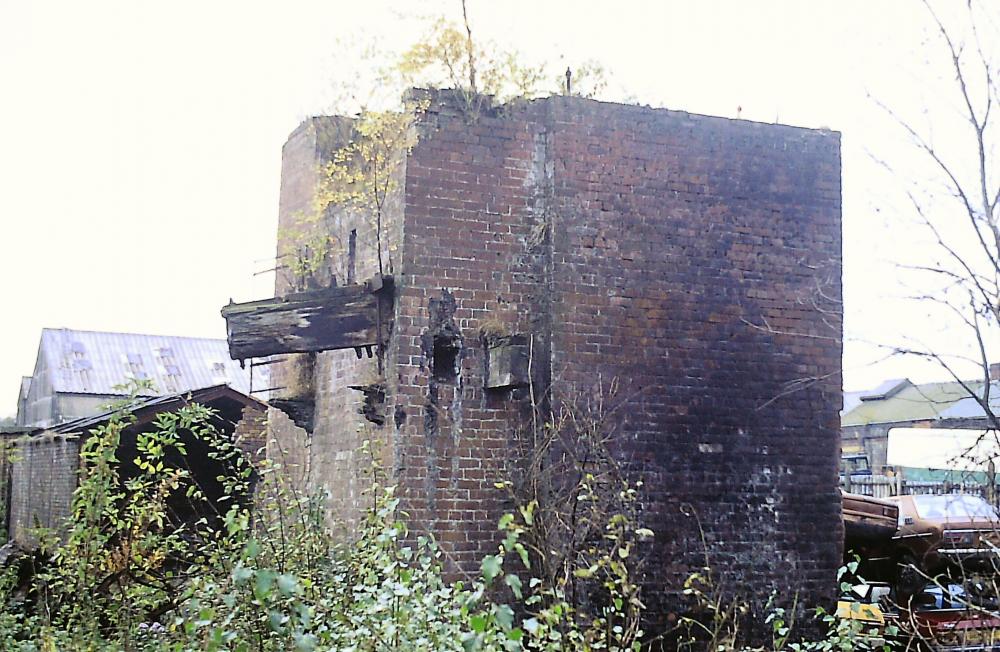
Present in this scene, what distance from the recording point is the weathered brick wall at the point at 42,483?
17000mm

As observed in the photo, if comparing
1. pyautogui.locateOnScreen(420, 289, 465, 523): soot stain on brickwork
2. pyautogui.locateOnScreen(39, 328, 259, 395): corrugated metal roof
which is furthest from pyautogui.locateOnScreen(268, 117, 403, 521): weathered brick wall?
pyautogui.locateOnScreen(39, 328, 259, 395): corrugated metal roof

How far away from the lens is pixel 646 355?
362 inches

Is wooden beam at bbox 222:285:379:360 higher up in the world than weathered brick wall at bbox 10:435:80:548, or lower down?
higher up

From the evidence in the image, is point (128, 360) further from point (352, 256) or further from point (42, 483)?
point (352, 256)

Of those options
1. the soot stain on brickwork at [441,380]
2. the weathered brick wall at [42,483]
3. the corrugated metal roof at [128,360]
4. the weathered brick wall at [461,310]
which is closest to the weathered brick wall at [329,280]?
the weathered brick wall at [461,310]

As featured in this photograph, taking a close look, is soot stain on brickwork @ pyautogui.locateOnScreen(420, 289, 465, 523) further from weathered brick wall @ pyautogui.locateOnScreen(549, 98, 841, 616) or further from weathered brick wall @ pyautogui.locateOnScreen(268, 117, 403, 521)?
weathered brick wall @ pyautogui.locateOnScreen(549, 98, 841, 616)

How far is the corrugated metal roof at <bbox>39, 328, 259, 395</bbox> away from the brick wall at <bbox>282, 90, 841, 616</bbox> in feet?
105

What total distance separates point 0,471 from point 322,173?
17.0 m

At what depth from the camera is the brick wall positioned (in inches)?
349

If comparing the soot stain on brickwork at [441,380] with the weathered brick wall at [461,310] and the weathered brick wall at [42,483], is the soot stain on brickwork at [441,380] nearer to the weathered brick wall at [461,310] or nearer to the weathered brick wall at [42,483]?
the weathered brick wall at [461,310]

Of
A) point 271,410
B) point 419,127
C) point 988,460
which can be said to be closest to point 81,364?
point 271,410

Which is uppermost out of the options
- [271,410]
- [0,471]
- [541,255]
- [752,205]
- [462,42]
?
[462,42]

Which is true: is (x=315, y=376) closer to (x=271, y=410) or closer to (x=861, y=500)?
(x=271, y=410)

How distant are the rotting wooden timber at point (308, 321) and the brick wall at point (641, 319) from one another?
37 cm
